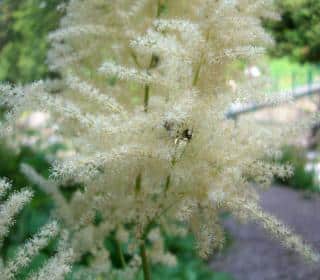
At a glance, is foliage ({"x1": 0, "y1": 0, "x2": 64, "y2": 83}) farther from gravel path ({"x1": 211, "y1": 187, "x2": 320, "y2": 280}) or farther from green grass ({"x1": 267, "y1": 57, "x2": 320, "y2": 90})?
gravel path ({"x1": 211, "y1": 187, "x2": 320, "y2": 280})

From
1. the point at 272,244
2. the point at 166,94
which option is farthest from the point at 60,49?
the point at 272,244

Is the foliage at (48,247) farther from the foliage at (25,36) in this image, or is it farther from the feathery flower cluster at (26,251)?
the feathery flower cluster at (26,251)

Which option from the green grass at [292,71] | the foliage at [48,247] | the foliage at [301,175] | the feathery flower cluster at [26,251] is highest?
the feathery flower cluster at [26,251]

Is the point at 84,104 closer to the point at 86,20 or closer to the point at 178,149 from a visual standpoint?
the point at 86,20

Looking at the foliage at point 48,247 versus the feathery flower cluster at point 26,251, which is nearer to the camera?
the feathery flower cluster at point 26,251

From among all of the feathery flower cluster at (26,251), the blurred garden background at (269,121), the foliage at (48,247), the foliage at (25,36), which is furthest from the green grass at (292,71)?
the feathery flower cluster at (26,251)

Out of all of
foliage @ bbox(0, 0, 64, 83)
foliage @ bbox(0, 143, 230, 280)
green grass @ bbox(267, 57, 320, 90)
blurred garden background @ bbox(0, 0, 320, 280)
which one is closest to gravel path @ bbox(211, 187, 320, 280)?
blurred garden background @ bbox(0, 0, 320, 280)
